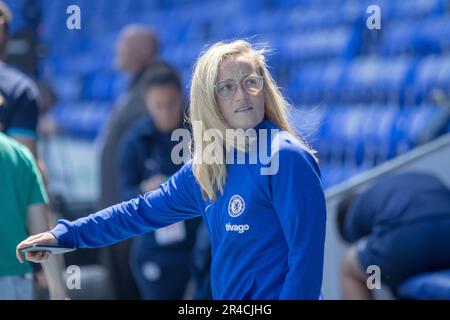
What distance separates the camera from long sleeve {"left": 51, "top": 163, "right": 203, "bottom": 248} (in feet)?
9.30

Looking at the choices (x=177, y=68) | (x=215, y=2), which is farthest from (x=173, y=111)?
(x=215, y=2)

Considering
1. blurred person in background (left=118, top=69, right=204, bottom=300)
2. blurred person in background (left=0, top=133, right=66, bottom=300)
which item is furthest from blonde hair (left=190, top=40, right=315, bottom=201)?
blurred person in background (left=118, top=69, right=204, bottom=300)

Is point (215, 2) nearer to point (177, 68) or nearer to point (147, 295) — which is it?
point (177, 68)

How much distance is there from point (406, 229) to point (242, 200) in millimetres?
1941

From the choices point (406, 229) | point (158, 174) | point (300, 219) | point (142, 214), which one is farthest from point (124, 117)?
point (300, 219)

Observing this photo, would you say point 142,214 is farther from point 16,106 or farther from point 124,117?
point 124,117

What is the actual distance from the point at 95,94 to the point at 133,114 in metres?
0.52

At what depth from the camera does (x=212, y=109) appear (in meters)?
2.73

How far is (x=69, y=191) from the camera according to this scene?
18.8 ft

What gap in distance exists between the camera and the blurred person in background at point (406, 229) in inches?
175

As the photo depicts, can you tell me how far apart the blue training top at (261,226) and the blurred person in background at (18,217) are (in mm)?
745

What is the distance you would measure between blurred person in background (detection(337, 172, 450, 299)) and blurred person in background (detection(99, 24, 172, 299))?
1.45 metres

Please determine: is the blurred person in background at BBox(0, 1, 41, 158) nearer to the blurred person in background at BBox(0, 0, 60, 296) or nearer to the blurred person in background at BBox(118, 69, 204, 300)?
the blurred person in background at BBox(0, 0, 60, 296)

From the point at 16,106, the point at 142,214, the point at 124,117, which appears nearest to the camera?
the point at 142,214
